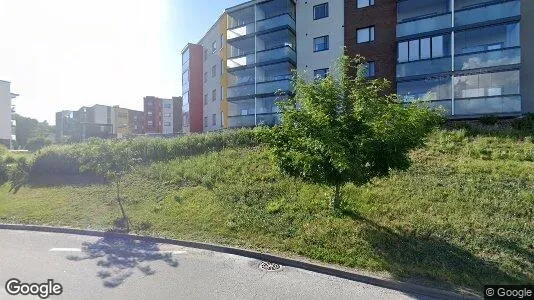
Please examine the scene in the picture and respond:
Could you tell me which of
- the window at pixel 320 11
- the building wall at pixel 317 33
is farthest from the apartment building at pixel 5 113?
the window at pixel 320 11

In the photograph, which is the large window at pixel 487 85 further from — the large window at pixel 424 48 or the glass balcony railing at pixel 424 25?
the glass balcony railing at pixel 424 25

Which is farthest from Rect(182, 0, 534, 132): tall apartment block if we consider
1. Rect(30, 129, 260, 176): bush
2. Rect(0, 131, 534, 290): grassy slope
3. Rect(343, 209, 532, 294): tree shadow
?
Rect(343, 209, 532, 294): tree shadow

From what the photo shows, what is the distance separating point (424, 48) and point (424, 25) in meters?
1.35

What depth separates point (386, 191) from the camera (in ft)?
30.2

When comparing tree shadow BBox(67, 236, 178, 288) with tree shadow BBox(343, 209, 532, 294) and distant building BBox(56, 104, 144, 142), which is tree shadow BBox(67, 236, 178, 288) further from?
distant building BBox(56, 104, 144, 142)

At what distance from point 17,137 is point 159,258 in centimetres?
8691

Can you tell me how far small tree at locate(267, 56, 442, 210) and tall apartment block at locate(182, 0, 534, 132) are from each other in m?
5.46

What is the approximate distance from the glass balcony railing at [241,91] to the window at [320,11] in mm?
7203

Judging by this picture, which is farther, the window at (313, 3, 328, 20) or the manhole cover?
the window at (313, 3, 328, 20)

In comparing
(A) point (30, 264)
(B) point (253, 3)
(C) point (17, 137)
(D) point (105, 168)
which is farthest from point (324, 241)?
(C) point (17, 137)

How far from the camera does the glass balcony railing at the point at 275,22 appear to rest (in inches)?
964

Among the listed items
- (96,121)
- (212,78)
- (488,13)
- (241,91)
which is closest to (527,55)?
(488,13)

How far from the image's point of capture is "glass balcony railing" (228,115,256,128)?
2535 centimetres

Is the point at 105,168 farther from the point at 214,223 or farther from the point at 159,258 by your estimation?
the point at 159,258
